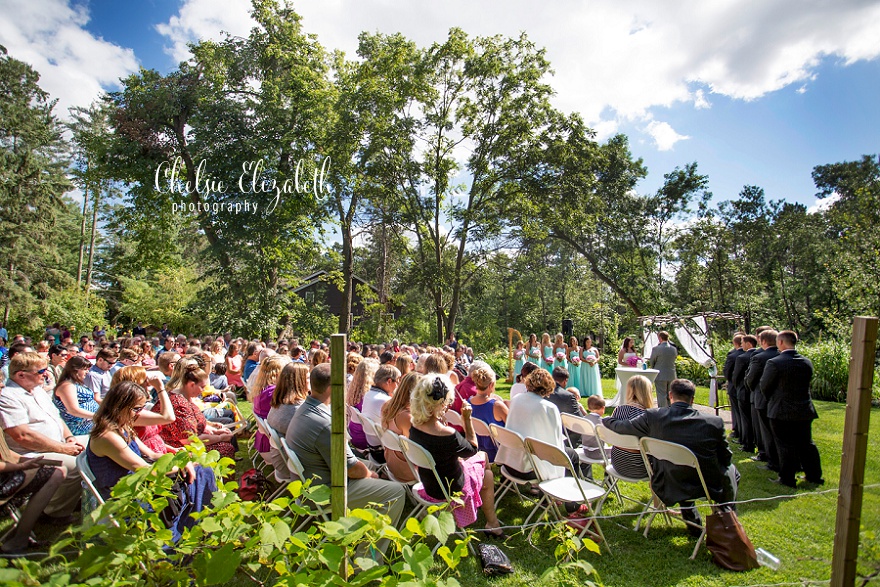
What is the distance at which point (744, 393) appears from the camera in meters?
6.81

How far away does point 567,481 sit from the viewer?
435 centimetres

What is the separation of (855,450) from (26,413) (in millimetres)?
5771

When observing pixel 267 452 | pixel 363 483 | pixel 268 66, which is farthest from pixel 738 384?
pixel 268 66

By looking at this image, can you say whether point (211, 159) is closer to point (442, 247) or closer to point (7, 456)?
point (442, 247)

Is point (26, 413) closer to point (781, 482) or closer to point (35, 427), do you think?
point (35, 427)

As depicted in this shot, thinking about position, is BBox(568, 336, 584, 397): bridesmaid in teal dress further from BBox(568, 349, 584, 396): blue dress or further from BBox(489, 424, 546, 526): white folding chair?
BBox(489, 424, 546, 526): white folding chair

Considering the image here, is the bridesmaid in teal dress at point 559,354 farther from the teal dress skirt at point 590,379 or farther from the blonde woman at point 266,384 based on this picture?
the blonde woman at point 266,384

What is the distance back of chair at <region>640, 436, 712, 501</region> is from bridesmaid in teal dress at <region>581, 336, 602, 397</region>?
7.84 metres

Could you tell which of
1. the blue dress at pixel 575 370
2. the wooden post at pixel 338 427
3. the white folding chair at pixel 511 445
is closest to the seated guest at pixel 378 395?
the white folding chair at pixel 511 445

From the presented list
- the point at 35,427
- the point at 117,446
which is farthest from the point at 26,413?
the point at 117,446

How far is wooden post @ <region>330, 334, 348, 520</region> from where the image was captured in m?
2.24

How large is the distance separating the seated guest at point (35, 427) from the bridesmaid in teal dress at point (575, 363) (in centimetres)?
1014

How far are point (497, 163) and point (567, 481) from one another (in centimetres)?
1821

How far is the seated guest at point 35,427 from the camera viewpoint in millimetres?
4062
